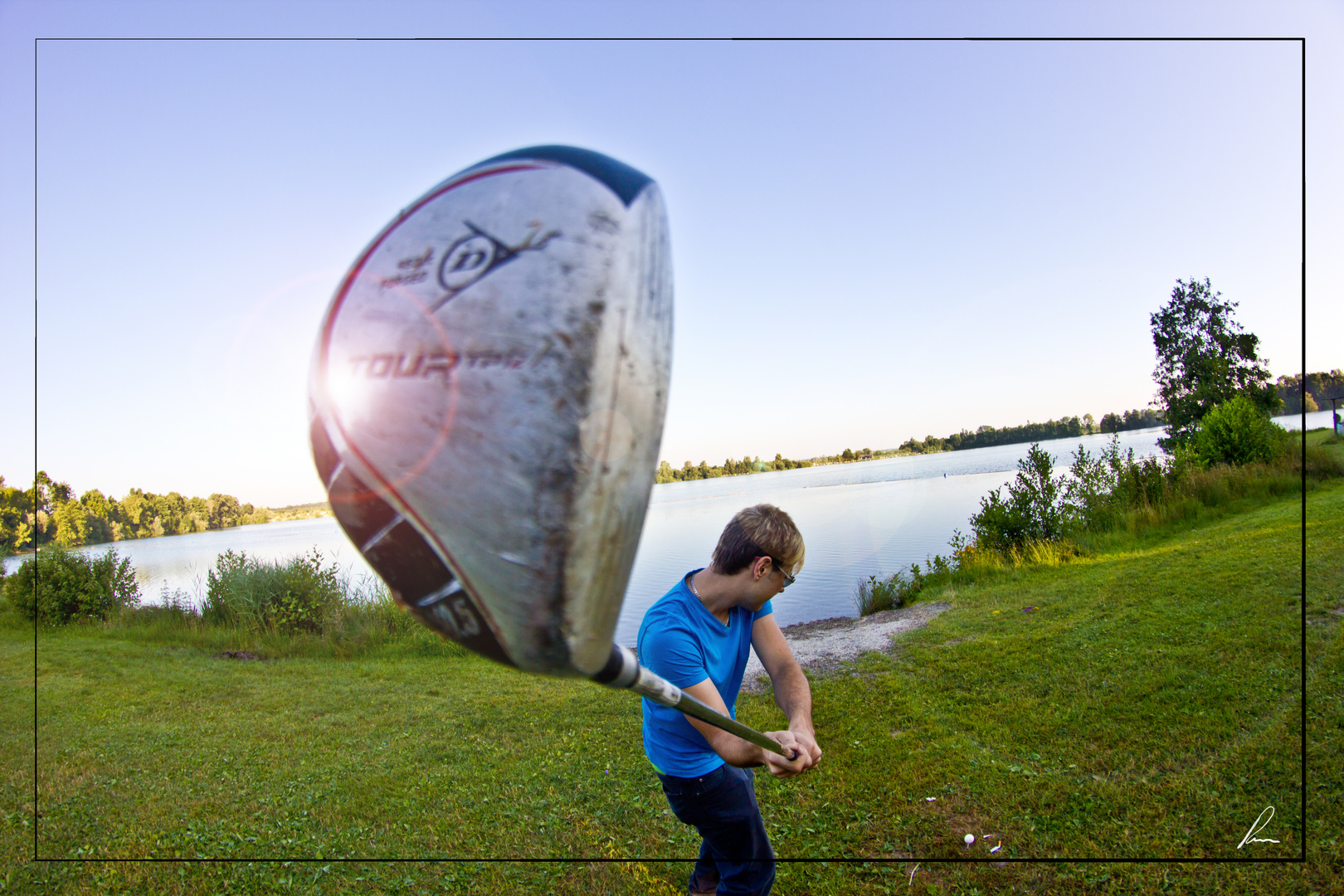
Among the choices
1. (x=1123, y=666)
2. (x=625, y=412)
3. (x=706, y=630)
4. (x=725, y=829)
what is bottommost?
(x=1123, y=666)

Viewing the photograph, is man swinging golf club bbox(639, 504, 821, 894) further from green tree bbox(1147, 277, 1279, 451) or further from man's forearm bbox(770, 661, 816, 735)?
green tree bbox(1147, 277, 1279, 451)

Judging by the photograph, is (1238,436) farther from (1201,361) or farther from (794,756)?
(794,756)

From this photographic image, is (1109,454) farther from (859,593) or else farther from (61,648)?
(61,648)

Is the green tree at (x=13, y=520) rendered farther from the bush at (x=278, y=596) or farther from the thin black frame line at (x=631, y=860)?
the thin black frame line at (x=631, y=860)

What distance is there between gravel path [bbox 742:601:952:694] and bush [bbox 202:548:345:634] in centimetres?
611

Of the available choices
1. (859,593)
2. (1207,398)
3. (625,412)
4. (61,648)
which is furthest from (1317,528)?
(61,648)

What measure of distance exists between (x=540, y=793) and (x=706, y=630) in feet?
10.3

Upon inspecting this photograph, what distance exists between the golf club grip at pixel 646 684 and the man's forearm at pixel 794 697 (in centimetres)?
59

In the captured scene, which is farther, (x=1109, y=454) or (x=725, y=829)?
(x=1109, y=454)

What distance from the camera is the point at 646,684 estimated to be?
3.43ft

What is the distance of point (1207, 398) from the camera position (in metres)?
8.63

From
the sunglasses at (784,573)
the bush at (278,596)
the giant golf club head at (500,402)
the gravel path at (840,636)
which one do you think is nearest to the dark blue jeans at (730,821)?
the sunglasses at (784,573)

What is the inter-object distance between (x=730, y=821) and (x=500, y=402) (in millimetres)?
1975
